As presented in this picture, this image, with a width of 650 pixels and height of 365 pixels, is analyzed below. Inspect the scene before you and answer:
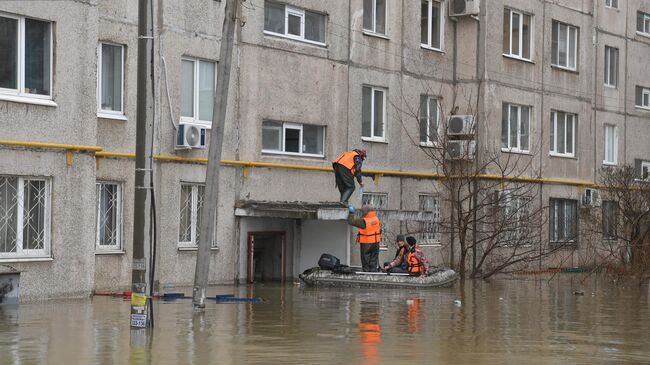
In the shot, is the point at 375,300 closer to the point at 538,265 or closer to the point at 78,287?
the point at 78,287

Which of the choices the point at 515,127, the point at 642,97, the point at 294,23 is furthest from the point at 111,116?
the point at 642,97

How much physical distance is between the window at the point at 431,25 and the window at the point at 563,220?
7.53m

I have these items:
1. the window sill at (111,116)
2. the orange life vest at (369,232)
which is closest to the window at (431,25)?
the orange life vest at (369,232)

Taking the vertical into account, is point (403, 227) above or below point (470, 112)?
below

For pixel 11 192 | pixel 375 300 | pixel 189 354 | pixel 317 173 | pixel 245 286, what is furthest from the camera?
pixel 317 173

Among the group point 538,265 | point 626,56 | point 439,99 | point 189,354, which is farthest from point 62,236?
point 626,56

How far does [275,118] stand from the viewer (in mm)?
29688

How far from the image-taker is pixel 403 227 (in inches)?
1329

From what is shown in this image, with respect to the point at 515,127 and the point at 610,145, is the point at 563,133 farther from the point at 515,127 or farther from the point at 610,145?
the point at 610,145

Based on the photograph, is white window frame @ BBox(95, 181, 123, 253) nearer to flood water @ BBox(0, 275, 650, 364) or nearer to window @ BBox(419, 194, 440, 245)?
flood water @ BBox(0, 275, 650, 364)

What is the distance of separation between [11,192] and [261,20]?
927cm

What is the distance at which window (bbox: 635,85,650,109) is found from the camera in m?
46.4

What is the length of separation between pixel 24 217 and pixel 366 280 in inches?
324

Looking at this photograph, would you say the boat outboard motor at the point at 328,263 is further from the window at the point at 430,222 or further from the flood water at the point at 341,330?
the window at the point at 430,222
